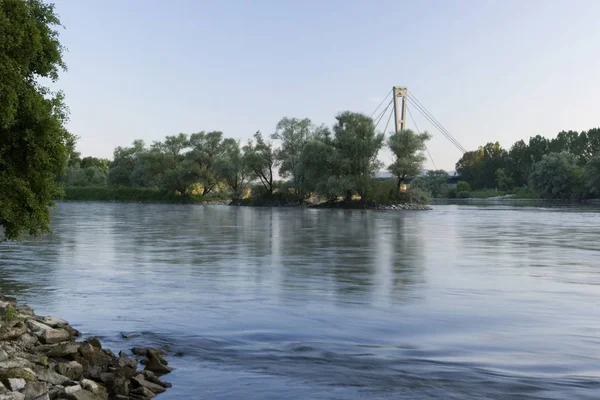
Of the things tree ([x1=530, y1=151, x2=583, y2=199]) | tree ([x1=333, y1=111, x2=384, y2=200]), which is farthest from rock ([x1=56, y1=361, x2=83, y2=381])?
tree ([x1=530, y1=151, x2=583, y2=199])

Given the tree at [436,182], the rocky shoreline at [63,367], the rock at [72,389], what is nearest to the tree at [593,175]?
the tree at [436,182]

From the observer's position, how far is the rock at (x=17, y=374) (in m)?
8.85

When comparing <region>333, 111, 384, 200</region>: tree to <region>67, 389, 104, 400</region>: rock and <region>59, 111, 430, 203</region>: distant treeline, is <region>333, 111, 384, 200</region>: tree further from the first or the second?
<region>67, 389, 104, 400</region>: rock

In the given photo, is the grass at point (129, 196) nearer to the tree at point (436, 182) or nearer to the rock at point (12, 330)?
the tree at point (436, 182)

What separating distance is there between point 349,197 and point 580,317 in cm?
9443

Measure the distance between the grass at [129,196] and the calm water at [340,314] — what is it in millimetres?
110326

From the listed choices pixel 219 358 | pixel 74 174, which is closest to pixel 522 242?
pixel 219 358

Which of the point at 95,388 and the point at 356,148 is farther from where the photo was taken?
the point at 356,148

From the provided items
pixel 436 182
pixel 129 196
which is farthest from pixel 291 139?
pixel 436 182

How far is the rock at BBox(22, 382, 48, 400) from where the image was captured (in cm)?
845

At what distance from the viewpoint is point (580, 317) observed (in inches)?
631

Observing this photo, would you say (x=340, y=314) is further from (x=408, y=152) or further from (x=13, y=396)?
(x=408, y=152)

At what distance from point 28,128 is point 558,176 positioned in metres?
147

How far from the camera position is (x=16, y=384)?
8648mm
